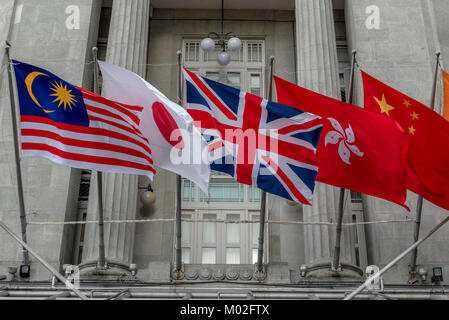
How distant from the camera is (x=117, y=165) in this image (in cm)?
1672

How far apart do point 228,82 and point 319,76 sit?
4.63 m

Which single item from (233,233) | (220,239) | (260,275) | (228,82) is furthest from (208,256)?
(228,82)

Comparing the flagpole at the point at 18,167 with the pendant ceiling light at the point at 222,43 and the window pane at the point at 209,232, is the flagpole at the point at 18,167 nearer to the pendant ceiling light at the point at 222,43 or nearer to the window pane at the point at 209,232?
the window pane at the point at 209,232

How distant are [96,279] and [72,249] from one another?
3529mm

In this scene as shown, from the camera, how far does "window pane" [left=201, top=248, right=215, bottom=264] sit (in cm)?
2284

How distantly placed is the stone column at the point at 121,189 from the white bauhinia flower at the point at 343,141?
7.34 metres

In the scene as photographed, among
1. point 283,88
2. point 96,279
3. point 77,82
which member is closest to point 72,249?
point 96,279

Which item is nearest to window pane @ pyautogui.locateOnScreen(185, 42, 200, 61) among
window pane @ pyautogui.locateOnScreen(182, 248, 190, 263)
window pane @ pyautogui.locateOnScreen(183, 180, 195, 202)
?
window pane @ pyautogui.locateOnScreen(183, 180, 195, 202)

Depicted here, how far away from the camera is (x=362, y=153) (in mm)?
17297

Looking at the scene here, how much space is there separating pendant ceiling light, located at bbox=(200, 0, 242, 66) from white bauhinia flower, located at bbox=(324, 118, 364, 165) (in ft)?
28.3

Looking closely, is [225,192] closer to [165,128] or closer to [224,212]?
[224,212]

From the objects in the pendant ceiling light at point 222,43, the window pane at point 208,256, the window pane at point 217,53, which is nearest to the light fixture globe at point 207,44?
the pendant ceiling light at point 222,43
